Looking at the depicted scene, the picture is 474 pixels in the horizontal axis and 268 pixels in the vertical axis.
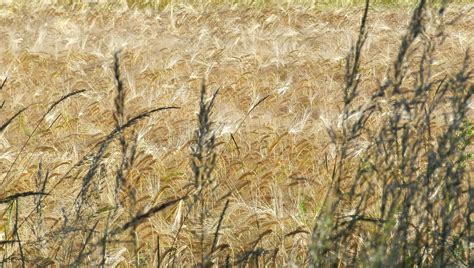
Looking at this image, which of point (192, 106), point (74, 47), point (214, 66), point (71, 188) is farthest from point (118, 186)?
point (74, 47)

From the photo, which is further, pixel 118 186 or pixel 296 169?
pixel 296 169

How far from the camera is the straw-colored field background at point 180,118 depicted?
7.48 ft

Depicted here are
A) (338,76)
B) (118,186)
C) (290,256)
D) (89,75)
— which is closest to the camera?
(118,186)

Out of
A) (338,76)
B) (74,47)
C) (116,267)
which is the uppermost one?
(74,47)

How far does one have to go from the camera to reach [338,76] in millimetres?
4891

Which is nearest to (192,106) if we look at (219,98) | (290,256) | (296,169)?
(219,98)

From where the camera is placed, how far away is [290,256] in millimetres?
2129

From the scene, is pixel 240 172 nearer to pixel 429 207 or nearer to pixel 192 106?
pixel 192 106

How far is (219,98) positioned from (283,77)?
1.00 m

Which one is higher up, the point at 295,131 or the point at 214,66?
the point at 214,66

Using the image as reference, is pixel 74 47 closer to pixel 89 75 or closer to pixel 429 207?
pixel 89 75

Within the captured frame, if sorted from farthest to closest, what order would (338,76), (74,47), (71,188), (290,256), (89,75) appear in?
(74,47)
(89,75)
(338,76)
(71,188)
(290,256)

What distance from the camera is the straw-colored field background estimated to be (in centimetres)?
228

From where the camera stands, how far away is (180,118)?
12.3ft
